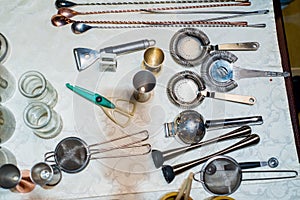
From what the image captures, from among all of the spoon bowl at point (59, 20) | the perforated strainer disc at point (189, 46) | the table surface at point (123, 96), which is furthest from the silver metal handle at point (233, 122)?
the spoon bowl at point (59, 20)

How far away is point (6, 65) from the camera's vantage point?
2.53 ft

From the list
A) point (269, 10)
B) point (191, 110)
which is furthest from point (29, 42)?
point (269, 10)

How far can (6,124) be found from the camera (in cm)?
74

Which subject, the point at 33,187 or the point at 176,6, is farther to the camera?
the point at 176,6

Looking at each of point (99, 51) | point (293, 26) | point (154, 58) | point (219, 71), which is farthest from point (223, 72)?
point (293, 26)

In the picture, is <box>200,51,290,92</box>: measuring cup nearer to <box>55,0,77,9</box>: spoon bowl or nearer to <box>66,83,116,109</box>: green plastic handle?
<box>66,83,116,109</box>: green plastic handle

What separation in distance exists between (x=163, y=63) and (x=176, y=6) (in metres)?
0.13

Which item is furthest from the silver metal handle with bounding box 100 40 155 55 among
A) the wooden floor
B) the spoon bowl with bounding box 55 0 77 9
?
the wooden floor

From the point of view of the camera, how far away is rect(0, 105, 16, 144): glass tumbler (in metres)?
0.73

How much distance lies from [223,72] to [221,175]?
203mm

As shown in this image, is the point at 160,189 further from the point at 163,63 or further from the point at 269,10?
the point at 269,10

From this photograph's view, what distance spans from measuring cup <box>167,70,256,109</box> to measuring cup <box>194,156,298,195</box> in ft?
0.38

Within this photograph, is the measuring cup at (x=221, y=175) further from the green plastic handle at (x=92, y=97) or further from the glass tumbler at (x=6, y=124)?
the glass tumbler at (x=6, y=124)

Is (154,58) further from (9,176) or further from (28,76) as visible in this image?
(9,176)
